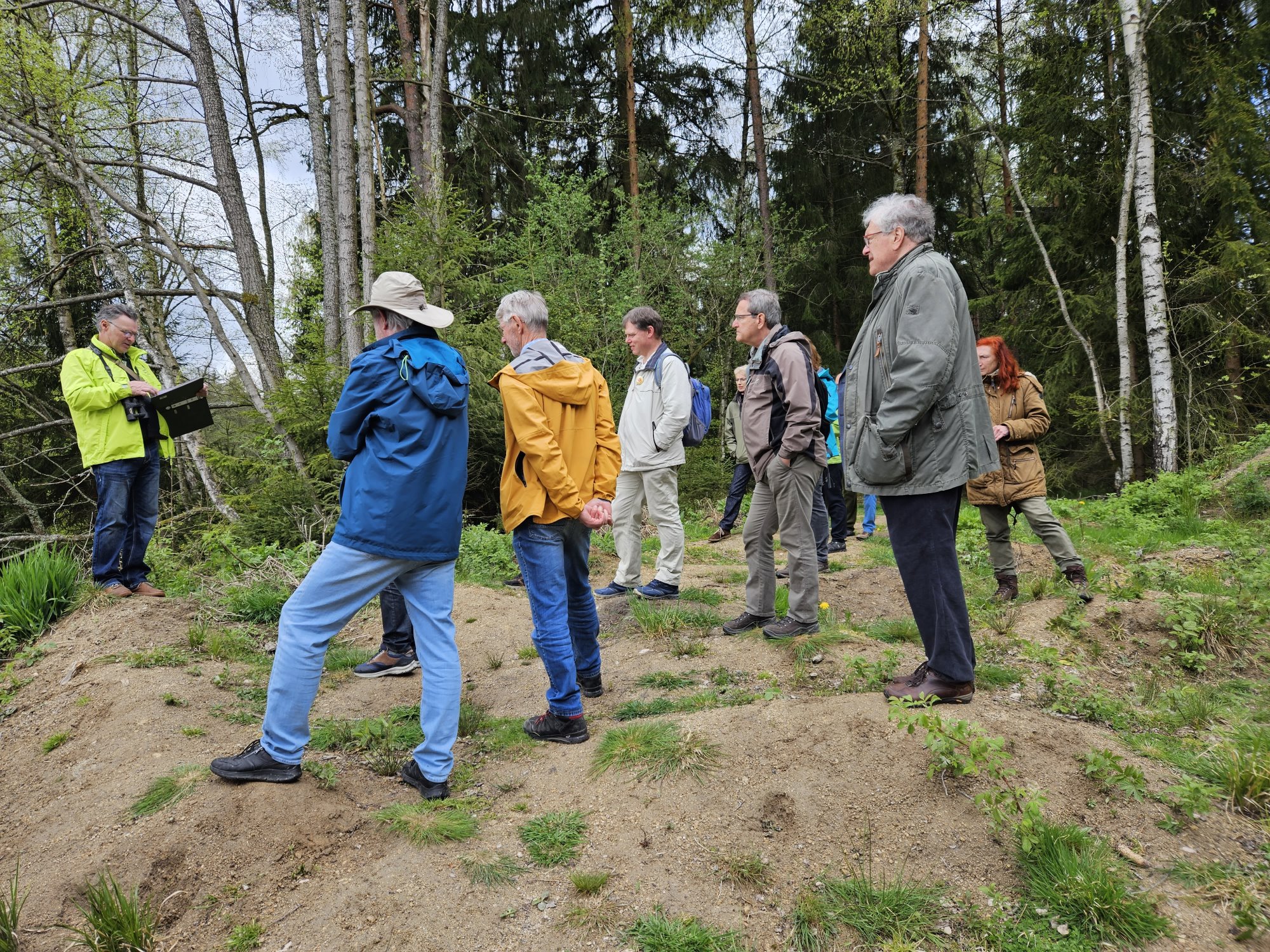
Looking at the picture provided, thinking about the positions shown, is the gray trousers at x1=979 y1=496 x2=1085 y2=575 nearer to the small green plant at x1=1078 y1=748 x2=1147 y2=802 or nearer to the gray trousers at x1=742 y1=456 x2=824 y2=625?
the gray trousers at x1=742 y1=456 x2=824 y2=625

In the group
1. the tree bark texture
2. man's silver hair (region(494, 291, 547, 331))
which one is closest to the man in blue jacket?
man's silver hair (region(494, 291, 547, 331))

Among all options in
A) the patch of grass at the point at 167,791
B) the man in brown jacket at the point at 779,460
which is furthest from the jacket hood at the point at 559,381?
the patch of grass at the point at 167,791

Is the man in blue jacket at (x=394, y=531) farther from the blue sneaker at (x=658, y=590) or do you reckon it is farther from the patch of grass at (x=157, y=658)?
the blue sneaker at (x=658, y=590)

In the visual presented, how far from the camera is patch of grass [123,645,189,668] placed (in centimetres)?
456

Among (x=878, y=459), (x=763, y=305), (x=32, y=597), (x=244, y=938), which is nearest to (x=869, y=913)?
(x=878, y=459)

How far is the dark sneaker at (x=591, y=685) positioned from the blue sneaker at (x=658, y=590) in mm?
1749

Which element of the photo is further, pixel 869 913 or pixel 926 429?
pixel 926 429

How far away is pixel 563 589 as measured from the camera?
11.8ft

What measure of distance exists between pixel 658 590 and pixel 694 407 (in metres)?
1.61

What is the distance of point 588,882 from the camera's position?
257 cm

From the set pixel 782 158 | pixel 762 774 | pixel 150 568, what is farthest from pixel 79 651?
pixel 782 158

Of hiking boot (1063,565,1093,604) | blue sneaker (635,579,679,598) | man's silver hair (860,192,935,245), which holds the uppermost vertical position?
man's silver hair (860,192,935,245)

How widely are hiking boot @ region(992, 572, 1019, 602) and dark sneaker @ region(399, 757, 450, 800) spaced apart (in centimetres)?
407

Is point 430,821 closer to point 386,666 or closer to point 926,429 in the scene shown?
point 386,666
